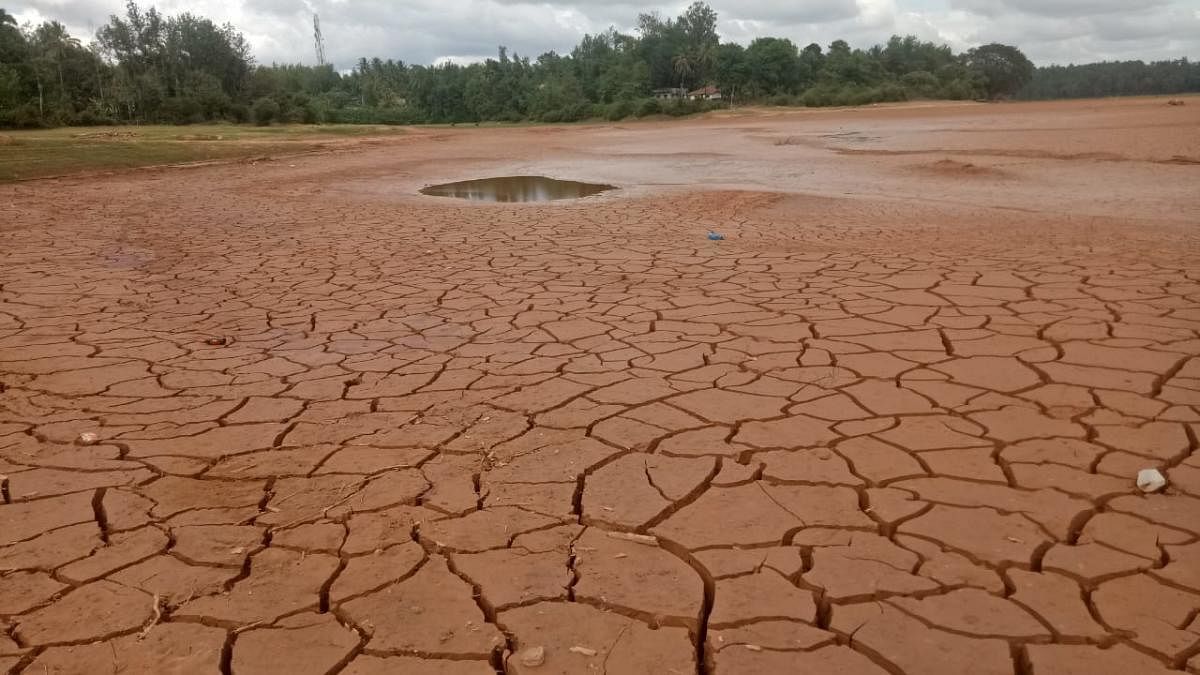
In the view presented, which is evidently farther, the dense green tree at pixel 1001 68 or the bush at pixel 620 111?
the dense green tree at pixel 1001 68

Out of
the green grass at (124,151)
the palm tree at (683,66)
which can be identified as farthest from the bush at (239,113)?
the palm tree at (683,66)

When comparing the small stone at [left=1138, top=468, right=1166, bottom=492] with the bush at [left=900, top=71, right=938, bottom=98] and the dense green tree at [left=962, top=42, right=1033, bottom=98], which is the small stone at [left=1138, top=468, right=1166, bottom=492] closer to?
the bush at [left=900, top=71, right=938, bottom=98]

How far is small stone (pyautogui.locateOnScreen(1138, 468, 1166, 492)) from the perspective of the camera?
96.0 inches

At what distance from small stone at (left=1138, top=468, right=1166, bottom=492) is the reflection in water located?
8991mm

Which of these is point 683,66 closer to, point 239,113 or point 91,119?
point 239,113

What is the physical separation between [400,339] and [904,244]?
4.26 m

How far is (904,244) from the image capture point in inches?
258

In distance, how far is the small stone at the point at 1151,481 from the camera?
8.00 ft

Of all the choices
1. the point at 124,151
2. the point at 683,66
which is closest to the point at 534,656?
the point at 124,151

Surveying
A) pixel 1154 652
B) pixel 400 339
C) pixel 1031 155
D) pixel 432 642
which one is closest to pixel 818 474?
pixel 1154 652

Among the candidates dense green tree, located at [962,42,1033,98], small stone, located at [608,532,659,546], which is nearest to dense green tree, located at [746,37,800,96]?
dense green tree, located at [962,42,1033,98]

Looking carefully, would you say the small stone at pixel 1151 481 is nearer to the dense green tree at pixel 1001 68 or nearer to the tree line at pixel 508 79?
the tree line at pixel 508 79

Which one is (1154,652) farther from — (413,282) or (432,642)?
(413,282)

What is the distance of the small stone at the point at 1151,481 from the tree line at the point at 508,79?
3496 centimetres
